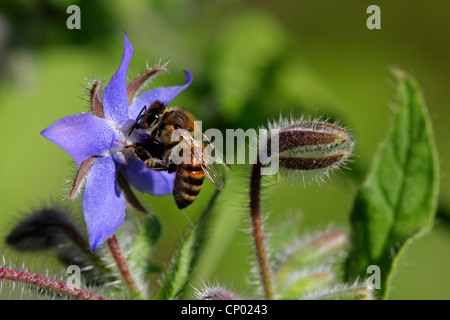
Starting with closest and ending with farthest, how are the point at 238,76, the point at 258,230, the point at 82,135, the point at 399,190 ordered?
the point at 82,135
the point at 258,230
the point at 399,190
the point at 238,76

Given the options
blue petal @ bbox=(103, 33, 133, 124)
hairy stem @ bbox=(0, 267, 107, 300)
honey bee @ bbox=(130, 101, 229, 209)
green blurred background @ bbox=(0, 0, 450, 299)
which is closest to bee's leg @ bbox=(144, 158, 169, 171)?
honey bee @ bbox=(130, 101, 229, 209)

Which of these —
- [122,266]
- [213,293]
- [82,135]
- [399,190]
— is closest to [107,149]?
[82,135]

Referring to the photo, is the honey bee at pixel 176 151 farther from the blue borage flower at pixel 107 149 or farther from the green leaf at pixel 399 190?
the green leaf at pixel 399 190

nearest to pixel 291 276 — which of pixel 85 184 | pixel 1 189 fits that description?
pixel 85 184

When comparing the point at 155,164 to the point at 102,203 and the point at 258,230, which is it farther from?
the point at 258,230

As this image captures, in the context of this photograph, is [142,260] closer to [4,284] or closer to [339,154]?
[4,284]

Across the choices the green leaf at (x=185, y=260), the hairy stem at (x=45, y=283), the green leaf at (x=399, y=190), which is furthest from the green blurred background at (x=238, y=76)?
the hairy stem at (x=45, y=283)
